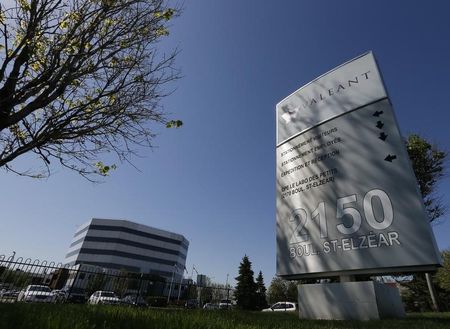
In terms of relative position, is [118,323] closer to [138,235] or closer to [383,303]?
[383,303]

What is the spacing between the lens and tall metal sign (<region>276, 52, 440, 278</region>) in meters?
6.99

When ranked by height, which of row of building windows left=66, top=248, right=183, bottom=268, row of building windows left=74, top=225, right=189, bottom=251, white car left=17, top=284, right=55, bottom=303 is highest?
row of building windows left=74, top=225, right=189, bottom=251

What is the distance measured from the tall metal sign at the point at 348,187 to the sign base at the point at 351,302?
1.48 feet

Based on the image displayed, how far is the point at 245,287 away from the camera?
125ft

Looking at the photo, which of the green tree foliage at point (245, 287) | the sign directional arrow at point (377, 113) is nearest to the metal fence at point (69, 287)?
the green tree foliage at point (245, 287)

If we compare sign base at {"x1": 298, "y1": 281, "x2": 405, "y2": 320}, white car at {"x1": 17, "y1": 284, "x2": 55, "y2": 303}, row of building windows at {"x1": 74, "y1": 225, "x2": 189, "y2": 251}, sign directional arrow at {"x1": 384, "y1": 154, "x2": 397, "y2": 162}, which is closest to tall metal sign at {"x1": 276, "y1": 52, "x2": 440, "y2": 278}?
sign directional arrow at {"x1": 384, "y1": 154, "x2": 397, "y2": 162}

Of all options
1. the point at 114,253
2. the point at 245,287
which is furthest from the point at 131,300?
the point at 114,253

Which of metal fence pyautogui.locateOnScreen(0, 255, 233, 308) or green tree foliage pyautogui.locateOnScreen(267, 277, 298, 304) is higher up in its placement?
green tree foliage pyautogui.locateOnScreen(267, 277, 298, 304)

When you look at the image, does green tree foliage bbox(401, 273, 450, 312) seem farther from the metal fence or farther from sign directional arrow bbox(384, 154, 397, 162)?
sign directional arrow bbox(384, 154, 397, 162)

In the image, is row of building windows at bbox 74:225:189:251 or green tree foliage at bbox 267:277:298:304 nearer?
green tree foliage at bbox 267:277:298:304

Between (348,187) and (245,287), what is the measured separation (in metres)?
33.7

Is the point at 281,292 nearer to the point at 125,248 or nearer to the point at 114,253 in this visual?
the point at 125,248

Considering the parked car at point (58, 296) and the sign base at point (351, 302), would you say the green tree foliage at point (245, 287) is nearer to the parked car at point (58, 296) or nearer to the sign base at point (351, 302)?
the parked car at point (58, 296)

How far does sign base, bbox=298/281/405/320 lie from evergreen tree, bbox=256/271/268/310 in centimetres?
3244
